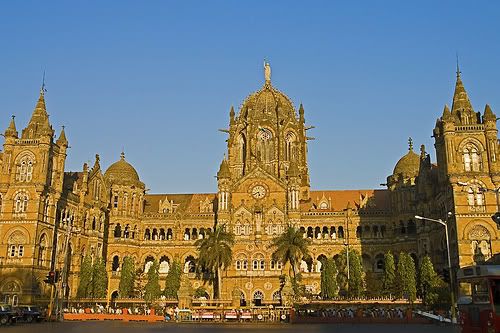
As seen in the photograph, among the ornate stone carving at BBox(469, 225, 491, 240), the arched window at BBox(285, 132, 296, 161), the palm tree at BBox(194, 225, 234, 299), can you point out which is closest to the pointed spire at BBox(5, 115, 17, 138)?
the palm tree at BBox(194, 225, 234, 299)

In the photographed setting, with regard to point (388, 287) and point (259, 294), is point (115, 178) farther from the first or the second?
point (388, 287)

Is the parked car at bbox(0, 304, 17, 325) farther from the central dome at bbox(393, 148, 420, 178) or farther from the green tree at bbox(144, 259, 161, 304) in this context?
the central dome at bbox(393, 148, 420, 178)

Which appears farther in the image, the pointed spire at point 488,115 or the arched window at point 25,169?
the arched window at point 25,169

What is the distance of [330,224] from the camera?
84.2m

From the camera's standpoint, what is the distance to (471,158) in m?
65.2

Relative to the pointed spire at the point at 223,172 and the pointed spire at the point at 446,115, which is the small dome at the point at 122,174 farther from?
the pointed spire at the point at 446,115

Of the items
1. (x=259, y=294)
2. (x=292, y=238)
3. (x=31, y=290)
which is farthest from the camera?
(x=259, y=294)

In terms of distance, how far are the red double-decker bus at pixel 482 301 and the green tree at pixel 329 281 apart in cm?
4529

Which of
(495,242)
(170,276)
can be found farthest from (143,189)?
(495,242)

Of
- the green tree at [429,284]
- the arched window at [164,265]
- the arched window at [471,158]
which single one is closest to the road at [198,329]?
the green tree at [429,284]

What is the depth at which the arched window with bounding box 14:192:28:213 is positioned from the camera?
228ft

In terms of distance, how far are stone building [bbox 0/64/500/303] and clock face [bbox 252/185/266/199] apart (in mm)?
215

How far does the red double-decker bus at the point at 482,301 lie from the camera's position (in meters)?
24.6

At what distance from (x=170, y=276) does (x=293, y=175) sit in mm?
22978
